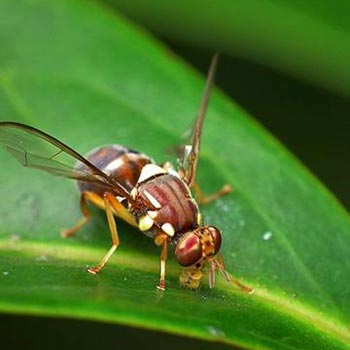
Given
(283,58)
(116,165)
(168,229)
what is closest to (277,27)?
(283,58)

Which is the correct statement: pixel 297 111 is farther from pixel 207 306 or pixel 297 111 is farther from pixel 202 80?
pixel 207 306

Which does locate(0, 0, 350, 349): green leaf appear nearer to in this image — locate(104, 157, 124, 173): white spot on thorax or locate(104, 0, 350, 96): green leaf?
locate(104, 157, 124, 173): white spot on thorax

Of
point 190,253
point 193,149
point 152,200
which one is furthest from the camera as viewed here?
point 193,149

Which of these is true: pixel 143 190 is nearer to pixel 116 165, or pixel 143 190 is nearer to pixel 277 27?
pixel 116 165

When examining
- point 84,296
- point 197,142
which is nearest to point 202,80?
point 197,142

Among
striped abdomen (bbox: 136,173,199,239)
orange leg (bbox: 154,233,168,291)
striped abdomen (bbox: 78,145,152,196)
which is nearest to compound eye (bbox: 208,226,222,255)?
striped abdomen (bbox: 136,173,199,239)

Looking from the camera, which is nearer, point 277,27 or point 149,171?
point 149,171

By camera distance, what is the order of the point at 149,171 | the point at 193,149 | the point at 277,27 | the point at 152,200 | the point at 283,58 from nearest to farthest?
the point at 152,200
the point at 149,171
the point at 193,149
the point at 277,27
the point at 283,58
